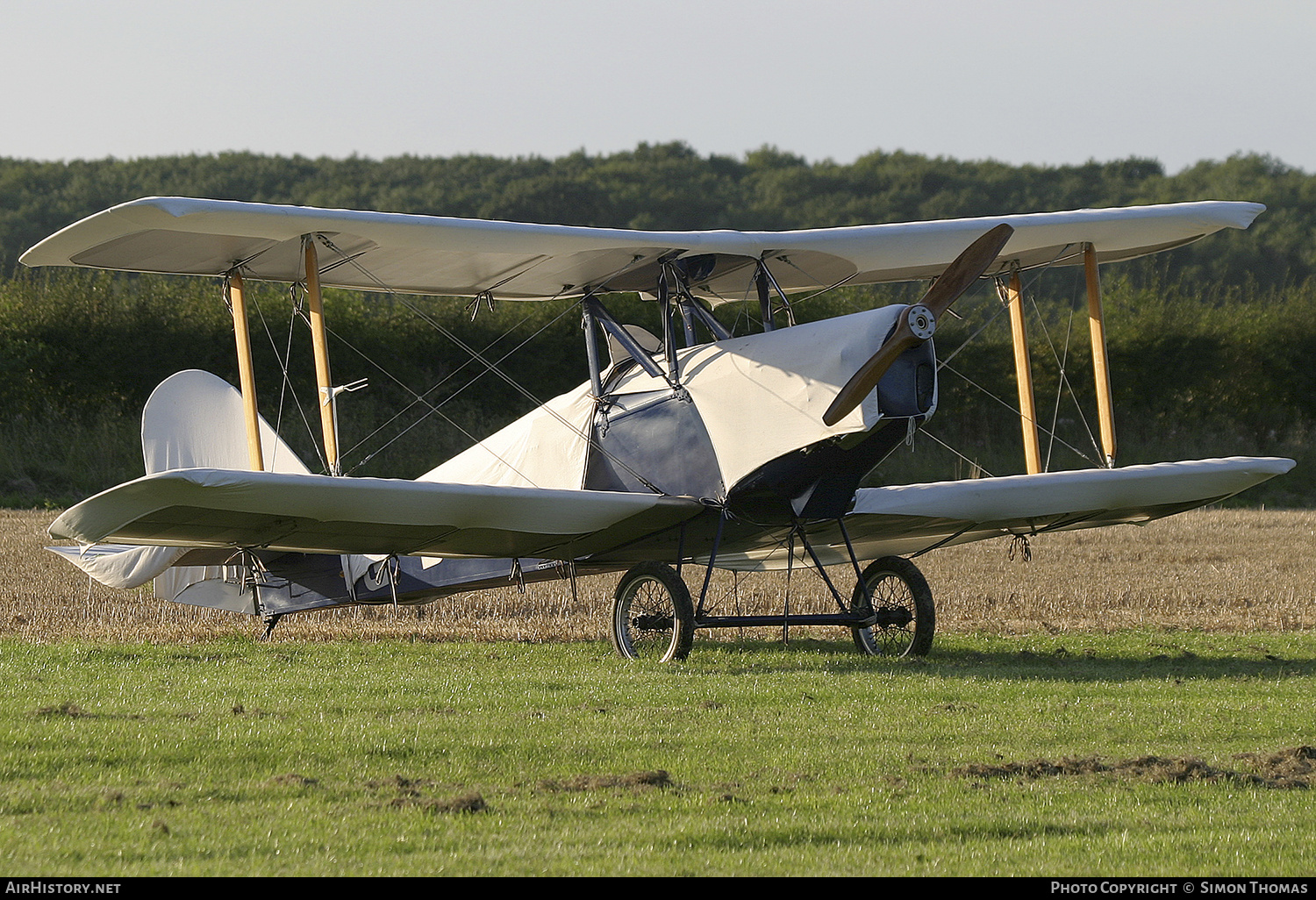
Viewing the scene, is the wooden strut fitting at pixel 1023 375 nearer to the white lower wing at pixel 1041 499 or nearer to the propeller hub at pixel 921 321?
the white lower wing at pixel 1041 499

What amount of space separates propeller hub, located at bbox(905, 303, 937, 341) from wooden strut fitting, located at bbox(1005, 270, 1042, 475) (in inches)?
124

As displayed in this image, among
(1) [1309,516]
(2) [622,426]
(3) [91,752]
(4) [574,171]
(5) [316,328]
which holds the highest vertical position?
(4) [574,171]

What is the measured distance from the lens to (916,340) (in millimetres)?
8188

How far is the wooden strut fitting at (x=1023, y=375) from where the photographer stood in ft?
37.2

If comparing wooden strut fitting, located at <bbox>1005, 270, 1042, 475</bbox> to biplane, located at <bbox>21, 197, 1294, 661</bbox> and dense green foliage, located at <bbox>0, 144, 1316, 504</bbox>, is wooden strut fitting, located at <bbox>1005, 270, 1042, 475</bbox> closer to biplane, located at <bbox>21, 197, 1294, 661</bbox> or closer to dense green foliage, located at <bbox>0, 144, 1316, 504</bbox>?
biplane, located at <bbox>21, 197, 1294, 661</bbox>

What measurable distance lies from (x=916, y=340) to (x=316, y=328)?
4.10 m

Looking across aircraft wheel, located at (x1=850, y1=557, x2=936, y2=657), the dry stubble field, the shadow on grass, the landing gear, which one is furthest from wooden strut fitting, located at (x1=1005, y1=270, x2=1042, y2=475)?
the landing gear

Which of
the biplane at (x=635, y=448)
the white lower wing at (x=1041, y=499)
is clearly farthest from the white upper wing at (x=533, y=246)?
the white lower wing at (x=1041, y=499)

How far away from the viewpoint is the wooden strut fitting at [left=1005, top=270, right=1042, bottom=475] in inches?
447

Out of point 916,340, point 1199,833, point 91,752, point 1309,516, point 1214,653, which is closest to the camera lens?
point 1199,833

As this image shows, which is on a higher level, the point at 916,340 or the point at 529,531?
the point at 916,340

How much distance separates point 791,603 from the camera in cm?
1241

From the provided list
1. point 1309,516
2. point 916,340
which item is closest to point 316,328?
point 916,340

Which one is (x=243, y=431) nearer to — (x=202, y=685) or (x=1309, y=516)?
(x=202, y=685)
